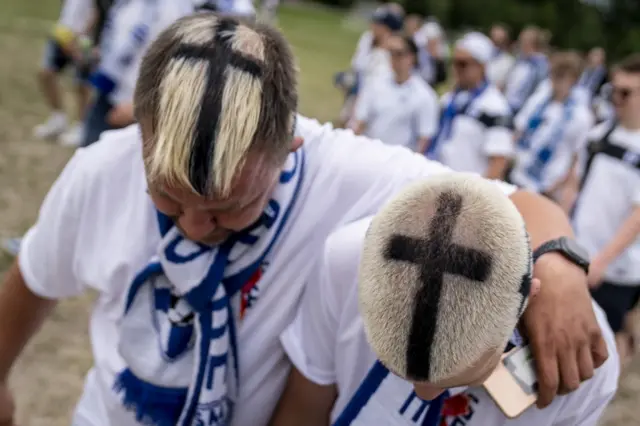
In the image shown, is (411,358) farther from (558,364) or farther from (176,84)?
(176,84)

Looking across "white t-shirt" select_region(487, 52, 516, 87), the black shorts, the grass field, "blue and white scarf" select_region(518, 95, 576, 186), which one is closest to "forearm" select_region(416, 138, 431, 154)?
"blue and white scarf" select_region(518, 95, 576, 186)

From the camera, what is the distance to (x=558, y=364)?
124 cm

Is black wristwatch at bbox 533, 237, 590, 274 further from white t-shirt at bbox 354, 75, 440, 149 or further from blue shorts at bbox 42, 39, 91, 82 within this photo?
blue shorts at bbox 42, 39, 91, 82

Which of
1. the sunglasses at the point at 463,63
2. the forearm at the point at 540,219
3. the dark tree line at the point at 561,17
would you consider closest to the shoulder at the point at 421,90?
the sunglasses at the point at 463,63

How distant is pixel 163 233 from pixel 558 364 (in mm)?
845

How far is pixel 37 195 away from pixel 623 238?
13.8 feet

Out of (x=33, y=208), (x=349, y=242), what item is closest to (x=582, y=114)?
(x=33, y=208)

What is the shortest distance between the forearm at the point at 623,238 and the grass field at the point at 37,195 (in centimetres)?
110

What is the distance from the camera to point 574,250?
1401mm

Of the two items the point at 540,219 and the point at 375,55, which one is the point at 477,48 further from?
the point at 540,219

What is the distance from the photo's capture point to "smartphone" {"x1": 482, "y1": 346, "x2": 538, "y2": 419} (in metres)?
1.22

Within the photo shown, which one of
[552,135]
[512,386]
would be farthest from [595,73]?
[512,386]

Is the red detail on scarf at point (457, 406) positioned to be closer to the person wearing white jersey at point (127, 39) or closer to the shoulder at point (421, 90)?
the person wearing white jersey at point (127, 39)

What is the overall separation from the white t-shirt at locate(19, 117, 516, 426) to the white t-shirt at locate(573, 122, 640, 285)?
96.5 inches
